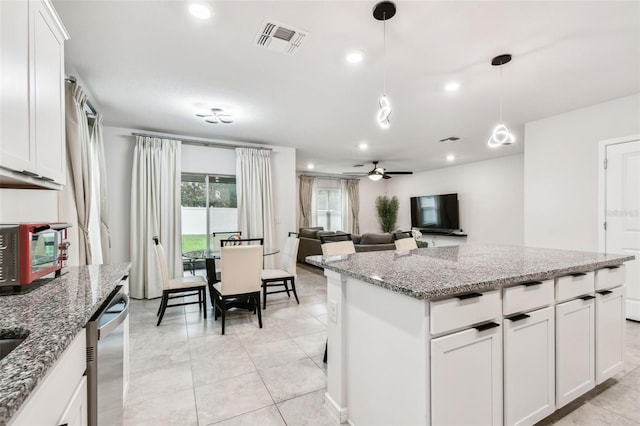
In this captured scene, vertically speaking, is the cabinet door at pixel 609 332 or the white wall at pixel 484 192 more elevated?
the white wall at pixel 484 192

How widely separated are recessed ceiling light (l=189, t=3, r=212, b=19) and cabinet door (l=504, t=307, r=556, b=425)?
261 cm

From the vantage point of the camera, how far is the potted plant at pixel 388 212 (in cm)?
965

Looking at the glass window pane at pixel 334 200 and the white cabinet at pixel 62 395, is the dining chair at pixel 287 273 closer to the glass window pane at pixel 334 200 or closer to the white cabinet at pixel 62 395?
the white cabinet at pixel 62 395

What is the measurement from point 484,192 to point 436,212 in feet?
4.58

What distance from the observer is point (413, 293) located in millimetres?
1189

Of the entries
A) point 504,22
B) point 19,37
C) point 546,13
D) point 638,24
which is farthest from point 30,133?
point 638,24

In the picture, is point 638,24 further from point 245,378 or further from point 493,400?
point 245,378

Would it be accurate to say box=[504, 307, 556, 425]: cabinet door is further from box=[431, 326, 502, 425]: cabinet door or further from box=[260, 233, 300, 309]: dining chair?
box=[260, 233, 300, 309]: dining chair

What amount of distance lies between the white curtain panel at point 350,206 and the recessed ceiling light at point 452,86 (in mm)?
6368

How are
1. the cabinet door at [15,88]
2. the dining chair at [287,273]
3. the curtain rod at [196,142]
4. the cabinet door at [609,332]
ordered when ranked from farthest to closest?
the curtain rod at [196,142] → the dining chair at [287,273] → the cabinet door at [609,332] → the cabinet door at [15,88]

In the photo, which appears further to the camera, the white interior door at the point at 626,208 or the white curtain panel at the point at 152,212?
the white curtain panel at the point at 152,212

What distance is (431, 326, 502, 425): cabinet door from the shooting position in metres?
1.23

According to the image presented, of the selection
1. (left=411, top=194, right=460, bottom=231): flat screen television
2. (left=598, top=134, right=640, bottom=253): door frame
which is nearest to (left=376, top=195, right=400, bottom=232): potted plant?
(left=411, top=194, right=460, bottom=231): flat screen television

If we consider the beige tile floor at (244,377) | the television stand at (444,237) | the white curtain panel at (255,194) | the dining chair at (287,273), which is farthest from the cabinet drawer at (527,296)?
the television stand at (444,237)
